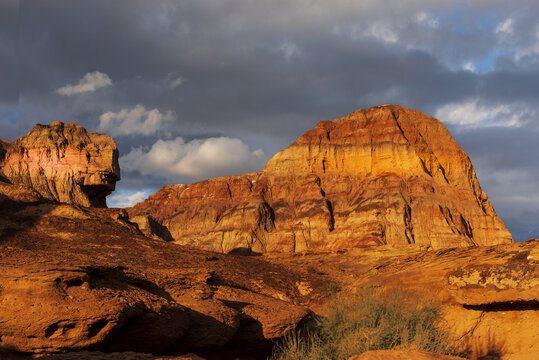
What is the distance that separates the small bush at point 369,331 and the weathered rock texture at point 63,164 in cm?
4821

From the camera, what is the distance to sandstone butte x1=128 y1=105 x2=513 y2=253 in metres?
87.7

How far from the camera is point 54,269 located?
388 inches

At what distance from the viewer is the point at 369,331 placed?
10.6 m

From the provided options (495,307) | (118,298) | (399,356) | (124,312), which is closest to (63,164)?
(118,298)

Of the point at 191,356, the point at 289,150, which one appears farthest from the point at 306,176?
the point at 191,356

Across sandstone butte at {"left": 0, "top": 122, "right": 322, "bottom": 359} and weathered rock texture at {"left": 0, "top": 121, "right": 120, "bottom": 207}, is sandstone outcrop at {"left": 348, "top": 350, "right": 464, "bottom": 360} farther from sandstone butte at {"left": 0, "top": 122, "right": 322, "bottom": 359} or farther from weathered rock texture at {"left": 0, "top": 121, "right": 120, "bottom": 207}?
weathered rock texture at {"left": 0, "top": 121, "right": 120, "bottom": 207}

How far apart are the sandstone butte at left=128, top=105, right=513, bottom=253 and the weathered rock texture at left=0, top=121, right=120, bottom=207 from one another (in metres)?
25.1

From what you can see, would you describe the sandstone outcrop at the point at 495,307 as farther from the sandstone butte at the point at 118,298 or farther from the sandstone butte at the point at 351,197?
the sandstone butte at the point at 351,197

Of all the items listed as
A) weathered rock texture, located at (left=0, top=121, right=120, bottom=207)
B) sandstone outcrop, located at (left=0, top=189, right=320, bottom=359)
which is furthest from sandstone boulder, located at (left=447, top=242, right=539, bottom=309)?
weathered rock texture, located at (left=0, top=121, right=120, bottom=207)

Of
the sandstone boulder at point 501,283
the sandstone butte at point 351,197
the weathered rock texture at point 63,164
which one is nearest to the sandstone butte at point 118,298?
the sandstone boulder at point 501,283

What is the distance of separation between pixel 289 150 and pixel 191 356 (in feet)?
337

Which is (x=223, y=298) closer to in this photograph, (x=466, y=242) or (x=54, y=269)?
(x=54, y=269)

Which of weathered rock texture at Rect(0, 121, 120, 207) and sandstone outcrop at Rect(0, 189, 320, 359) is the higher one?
weathered rock texture at Rect(0, 121, 120, 207)

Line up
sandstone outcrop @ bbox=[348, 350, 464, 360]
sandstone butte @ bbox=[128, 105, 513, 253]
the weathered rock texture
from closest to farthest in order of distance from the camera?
1. sandstone outcrop @ bbox=[348, 350, 464, 360]
2. the weathered rock texture
3. sandstone butte @ bbox=[128, 105, 513, 253]
